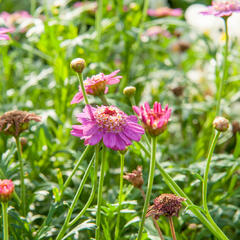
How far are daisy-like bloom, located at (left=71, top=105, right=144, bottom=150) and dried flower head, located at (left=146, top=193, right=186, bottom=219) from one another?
12 cm

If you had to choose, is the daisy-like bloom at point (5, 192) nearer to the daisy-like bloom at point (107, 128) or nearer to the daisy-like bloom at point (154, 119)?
the daisy-like bloom at point (107, 128)

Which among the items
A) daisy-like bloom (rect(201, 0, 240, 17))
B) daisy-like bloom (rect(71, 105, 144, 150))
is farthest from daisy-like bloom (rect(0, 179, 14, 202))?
daisy-like bloom (rect(201, 0, 240, 17))

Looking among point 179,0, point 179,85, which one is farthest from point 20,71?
point 179,0

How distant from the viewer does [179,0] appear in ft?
10.5

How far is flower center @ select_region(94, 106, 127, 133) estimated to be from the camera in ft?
2.25

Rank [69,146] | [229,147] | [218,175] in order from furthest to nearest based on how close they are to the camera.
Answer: [229,147]
[69,146]
[218,175]

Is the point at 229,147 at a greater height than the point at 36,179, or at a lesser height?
lesser

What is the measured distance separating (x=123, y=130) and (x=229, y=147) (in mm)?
879

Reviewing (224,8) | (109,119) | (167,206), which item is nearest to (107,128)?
(109,119)

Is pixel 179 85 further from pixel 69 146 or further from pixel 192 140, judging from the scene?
pixel 69 146

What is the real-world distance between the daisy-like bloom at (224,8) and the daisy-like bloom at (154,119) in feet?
1.49

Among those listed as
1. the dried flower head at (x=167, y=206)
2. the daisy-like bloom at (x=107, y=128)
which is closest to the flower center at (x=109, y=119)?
the daisy-like bloom at (x=107, y=128)

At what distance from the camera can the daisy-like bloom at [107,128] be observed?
0.67 metres

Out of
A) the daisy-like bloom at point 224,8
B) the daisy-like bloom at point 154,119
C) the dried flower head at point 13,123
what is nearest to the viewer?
the daisy-like bloom at point 154,119
